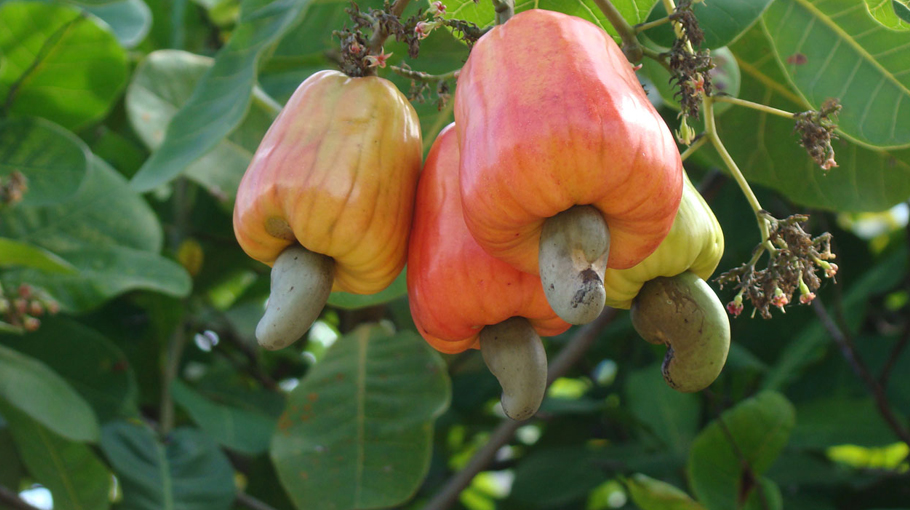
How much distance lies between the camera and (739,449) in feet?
5.80

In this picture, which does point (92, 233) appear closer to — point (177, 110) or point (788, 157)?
point (177, 110)

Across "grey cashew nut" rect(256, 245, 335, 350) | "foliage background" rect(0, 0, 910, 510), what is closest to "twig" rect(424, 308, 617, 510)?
"foliage background" rect(0, 0, 910, 510)

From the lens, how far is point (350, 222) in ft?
3.04

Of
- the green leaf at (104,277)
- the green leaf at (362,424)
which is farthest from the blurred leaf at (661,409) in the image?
the green leaf at (104,277)

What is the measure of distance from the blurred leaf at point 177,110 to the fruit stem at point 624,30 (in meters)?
1.03

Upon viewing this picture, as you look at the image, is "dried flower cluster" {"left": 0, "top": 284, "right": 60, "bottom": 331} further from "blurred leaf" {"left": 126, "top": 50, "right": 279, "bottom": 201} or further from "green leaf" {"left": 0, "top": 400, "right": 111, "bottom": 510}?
"blurred leaf" {"left": 126, "top": 50, "right": 279, "bottom": 201}

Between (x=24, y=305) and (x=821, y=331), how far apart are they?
191 centimetres

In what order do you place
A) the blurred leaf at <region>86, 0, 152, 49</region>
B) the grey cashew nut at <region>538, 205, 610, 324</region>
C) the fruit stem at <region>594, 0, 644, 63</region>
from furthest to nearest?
the blurred leaf at <region>86, 0, 152, 49</region> → the fruit stem at <region>594, 0, 644, 63</region> → the grey cashew nut at <region>538, 205, 610, 324</region>

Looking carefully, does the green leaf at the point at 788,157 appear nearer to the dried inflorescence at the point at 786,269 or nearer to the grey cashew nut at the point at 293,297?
the dried inflorescence at the point at 786,269

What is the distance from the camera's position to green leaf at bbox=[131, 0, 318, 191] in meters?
1.21

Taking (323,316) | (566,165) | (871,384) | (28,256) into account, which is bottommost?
(323,316)

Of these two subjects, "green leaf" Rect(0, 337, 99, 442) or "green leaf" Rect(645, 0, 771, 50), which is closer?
"green leaf" Rect(645, 0, 771, 50)

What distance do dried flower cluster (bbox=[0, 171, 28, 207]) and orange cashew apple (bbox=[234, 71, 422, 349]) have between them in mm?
950

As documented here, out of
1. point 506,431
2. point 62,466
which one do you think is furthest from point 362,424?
point 62,466
